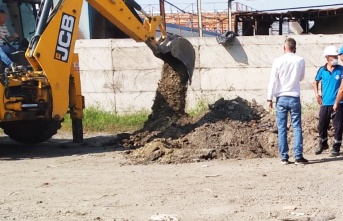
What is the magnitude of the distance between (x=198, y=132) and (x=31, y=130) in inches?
130

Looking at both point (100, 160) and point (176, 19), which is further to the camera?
point (176, 19)

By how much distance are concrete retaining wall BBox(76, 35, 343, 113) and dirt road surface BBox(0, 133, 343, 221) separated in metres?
5.69

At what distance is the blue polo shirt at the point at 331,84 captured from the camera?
10.1 metres

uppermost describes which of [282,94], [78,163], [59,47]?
[59,47]

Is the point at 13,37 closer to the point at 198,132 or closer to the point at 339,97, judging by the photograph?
the point at 198,132

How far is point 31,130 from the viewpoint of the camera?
12.8 metres

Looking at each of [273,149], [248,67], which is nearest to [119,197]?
[273,149]

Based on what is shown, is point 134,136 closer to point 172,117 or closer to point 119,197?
point 172,117

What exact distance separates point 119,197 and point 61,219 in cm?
104

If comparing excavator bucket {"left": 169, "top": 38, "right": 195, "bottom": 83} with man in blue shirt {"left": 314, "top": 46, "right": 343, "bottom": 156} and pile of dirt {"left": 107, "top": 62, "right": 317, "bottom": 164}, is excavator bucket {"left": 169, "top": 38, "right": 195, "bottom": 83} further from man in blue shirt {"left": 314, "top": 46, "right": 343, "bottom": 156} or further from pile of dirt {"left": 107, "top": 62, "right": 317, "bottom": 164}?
man in blue shirt {"left": 314, "top": 46, "right": 343, "bottom": 156}

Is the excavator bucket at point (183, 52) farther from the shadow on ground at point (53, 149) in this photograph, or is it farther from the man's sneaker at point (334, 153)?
the man's sneaker at point (334, 153)

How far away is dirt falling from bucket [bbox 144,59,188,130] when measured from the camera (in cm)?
1281

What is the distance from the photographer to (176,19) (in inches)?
1415

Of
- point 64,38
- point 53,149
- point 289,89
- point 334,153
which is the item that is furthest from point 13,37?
point 334,153
